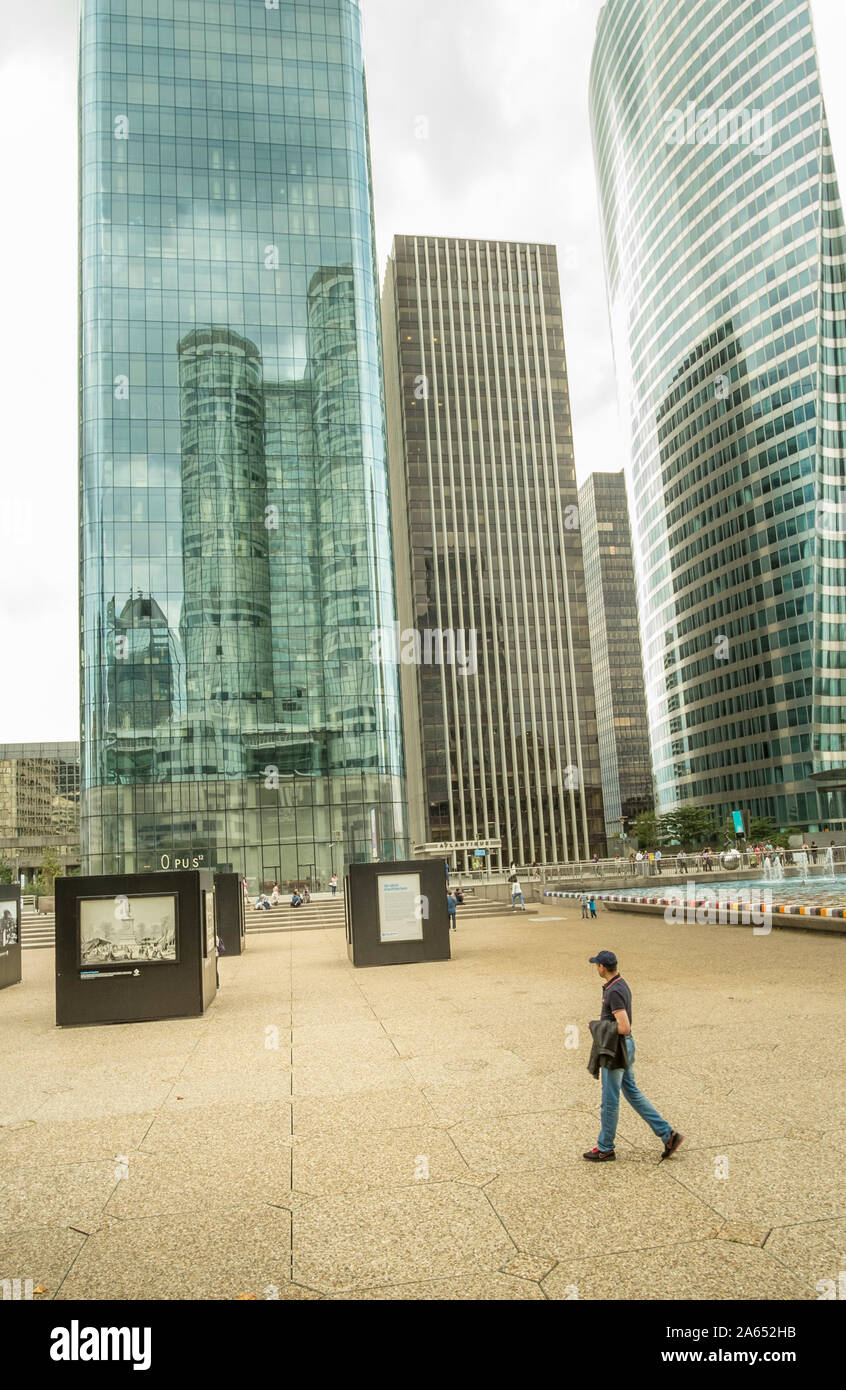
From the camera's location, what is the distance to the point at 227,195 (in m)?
81.1

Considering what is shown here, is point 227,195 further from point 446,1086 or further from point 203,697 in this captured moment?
point 446,1086

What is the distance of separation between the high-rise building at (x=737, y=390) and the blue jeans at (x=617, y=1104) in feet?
274

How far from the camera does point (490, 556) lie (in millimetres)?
131250

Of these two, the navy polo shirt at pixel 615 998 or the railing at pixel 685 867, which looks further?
the railing at pixel 685 867

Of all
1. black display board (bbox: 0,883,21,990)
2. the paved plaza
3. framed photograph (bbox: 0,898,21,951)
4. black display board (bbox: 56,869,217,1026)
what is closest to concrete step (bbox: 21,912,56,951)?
black display board (bbox: 0,883,21,990)

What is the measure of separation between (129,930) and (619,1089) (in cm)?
1099

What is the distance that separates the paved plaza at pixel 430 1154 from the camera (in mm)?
5539

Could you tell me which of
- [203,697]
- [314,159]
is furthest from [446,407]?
[203,697]

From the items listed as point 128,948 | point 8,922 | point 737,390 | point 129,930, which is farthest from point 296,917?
point 737,390
